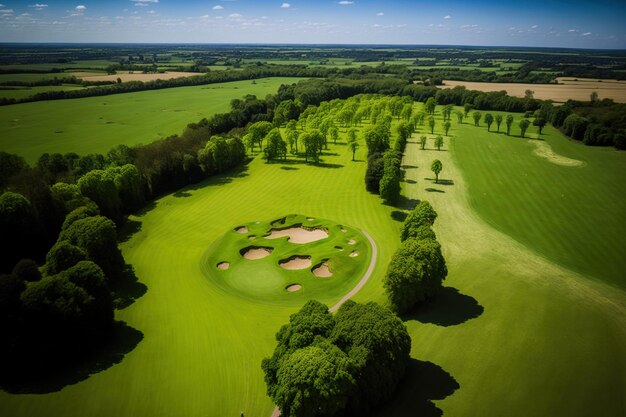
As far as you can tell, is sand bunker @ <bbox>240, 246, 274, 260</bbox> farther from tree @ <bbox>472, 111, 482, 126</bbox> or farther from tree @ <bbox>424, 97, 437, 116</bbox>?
tree @ <bbox>424, 97, 437, 116</bbox>

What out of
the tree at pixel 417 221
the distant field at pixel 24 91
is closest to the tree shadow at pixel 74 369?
the tree at pixel 417 221

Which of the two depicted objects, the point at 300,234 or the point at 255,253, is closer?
the point at 255,253

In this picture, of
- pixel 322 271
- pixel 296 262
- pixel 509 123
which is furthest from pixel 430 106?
pixel 322 271

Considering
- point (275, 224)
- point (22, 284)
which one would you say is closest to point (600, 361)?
point (275, 224)

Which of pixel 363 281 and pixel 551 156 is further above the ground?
pixel 551 156

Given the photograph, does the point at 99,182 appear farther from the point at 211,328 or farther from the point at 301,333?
the point at 301,333

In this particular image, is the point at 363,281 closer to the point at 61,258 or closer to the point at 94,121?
the point at 61,258

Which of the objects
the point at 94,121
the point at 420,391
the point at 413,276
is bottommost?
the point at 420,391
